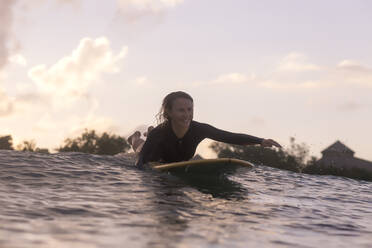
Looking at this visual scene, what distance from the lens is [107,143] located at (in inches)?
1385

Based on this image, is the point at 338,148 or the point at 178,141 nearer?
the point at 178,141

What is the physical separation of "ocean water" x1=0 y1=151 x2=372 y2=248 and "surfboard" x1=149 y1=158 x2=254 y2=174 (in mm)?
126

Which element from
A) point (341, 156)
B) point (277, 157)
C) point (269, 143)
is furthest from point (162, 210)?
point (341, 156)

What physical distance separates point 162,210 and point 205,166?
2236mm

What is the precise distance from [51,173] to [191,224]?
3.28 metres

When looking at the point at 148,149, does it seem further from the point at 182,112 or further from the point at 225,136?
the point at 225,136

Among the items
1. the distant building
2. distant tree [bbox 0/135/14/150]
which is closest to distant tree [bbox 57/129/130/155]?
distant tree [bbox 0/135/14/150]

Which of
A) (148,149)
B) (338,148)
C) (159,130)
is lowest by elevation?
(148,149)

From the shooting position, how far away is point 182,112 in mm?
6820

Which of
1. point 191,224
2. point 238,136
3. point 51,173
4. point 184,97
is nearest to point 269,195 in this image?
point 238,136

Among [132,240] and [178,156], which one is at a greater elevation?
[178,156]

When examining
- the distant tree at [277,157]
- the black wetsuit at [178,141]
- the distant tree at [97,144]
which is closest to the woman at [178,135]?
the black wetsuit at [178,141]

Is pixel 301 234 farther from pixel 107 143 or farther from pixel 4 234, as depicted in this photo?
pixel 107 143

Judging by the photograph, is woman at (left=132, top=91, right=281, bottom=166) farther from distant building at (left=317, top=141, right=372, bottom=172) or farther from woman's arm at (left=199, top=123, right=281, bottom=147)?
A: distant building at (left=317, top=141, right=372, bottom=172)
